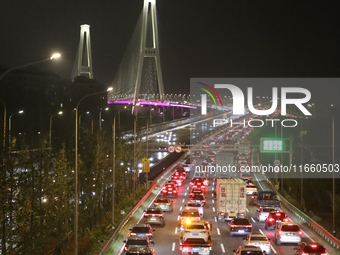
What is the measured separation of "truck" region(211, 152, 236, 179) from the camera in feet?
184

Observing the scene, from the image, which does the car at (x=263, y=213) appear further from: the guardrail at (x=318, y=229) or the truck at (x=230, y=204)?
the guardrail at (x=318, y=229)

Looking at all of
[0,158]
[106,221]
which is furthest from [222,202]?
[0,158]

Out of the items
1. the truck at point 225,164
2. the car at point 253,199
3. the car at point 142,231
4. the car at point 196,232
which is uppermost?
the truck at point 225,164

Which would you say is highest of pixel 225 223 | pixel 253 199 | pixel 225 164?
pixel 225 164

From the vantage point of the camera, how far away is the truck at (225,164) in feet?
184

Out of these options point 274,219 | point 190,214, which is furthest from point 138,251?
point 274,219

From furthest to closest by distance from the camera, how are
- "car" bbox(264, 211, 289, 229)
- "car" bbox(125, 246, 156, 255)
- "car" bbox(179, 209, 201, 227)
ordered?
"car" bbox(264, 211, 289, 229) → "car" bbox(179, 209, 201, 227) → "car" bbox(125, 246, 156, 255)

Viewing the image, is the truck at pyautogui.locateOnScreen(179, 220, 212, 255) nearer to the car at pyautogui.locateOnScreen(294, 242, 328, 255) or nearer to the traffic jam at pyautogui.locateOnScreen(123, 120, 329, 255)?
the traffic jam at pyautogui.locateOnScreen(123, 120, 329, 255)

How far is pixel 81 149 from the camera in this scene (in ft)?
112

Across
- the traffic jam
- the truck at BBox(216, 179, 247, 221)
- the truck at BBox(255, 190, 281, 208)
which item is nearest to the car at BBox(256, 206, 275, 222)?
the traffic jam

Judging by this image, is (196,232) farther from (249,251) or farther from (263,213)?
(263,213)

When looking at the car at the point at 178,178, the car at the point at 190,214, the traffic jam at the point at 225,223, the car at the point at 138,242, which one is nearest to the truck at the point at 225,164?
the traffic jam at the point at 225,223

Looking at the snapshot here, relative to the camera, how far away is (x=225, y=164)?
56531mm

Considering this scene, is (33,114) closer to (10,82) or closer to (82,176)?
(10,82)
